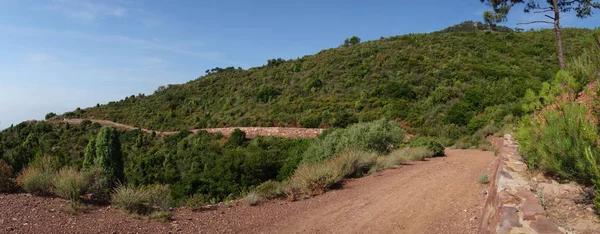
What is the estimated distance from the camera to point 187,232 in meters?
6.21

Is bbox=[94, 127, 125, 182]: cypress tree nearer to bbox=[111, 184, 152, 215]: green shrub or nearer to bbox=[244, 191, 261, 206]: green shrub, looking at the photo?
bbox=[111, 184, 152, 215]: green shrub

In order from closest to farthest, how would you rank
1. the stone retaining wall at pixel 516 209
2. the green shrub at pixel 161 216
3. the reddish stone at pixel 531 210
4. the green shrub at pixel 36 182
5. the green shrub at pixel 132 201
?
the stone retaining wall at pixel 516 209
the reddish stone at pixel 531 210
the green shrub at pixel 161 216
the green shrub at pixel 132 201
the green shrub at pixel 36 182

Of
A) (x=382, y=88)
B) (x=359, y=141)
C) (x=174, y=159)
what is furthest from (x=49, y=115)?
(x=359, y=141)

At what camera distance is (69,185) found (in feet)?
23.0

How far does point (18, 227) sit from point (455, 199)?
7.02 metres

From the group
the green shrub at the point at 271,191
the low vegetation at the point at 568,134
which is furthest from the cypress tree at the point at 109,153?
the low vegetation at the point at 568,134

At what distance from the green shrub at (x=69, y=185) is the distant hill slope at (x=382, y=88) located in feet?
63.1

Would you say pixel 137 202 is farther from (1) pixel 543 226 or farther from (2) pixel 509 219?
(1) pixel 543 226

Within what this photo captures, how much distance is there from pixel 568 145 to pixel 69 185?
753 cm

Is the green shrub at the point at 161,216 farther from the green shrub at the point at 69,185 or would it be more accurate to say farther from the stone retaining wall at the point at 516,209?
the stone retaining wall at the point at 516,209

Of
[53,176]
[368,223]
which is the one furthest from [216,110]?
[368,223]

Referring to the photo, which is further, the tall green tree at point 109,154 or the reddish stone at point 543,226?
the tall green tree at point 109,154

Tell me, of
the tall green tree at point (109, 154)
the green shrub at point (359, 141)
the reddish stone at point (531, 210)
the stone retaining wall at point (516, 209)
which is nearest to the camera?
the stone retaining wall at point (516, 209)

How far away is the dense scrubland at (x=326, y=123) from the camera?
6.11m
